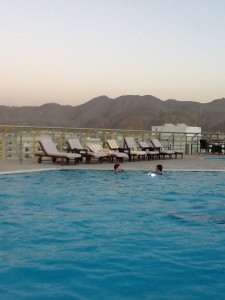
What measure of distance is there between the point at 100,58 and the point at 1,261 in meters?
19.9

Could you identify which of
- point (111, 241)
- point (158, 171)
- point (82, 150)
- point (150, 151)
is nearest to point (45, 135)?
point (82, 150)

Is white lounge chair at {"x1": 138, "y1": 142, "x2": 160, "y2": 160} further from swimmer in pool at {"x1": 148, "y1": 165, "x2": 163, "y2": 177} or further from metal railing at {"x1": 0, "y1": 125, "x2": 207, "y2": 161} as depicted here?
swimmer in pool at {"x1": 148, "y1": 165, "x2": 163, "y2": 177}

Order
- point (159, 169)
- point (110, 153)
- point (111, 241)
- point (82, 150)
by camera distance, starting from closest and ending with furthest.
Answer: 1. point (111, 241)
2. point (159, 169)
3. point (82, 150)
4. point (110, 153)

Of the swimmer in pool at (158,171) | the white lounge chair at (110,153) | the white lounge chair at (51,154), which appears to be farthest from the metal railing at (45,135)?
the swimmer in pool at (158,171)

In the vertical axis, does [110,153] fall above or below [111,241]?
above

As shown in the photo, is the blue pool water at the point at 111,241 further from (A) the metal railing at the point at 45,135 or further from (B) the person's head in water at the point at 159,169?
(A) the metal railing at the point at 45,135

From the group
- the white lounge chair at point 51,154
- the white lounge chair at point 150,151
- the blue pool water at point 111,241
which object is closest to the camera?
the blue pool water at point 111,241


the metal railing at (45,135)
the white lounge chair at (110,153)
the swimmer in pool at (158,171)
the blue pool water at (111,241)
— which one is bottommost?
the blue pool water at (111,241)

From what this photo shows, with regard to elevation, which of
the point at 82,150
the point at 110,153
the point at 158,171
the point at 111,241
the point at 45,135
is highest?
the point at 45,135

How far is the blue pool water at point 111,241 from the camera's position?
12.4 feet

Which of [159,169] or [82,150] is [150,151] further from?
[159,169]

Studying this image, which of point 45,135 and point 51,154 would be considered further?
point 45,135

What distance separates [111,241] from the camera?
5.12 m

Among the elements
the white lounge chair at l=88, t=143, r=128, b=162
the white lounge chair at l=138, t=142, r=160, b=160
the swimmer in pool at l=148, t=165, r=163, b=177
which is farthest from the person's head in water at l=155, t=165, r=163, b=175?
the white lounge chair at l=138, t=142, r=160, b=160
